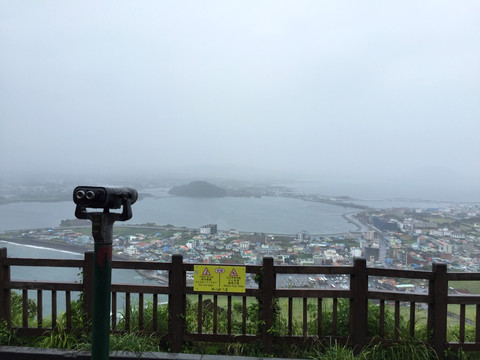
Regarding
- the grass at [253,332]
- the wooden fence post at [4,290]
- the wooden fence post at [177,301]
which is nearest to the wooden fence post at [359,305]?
the grass at [253,332]

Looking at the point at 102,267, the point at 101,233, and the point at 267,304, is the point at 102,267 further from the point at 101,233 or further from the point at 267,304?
the point at 267,304

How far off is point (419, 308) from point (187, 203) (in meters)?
10.9

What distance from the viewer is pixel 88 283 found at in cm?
462

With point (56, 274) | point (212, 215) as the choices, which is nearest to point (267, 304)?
point (56, 274)

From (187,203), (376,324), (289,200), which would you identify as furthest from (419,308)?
(289,200)

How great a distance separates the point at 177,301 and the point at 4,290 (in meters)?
2.60

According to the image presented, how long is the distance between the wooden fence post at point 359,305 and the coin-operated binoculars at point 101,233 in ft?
10.5

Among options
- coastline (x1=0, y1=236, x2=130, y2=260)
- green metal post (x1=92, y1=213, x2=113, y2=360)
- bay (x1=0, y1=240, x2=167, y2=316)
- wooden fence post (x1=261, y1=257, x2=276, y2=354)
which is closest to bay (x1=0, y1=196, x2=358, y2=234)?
coastline (x1=0, y1=236, x2=130, y2=260)

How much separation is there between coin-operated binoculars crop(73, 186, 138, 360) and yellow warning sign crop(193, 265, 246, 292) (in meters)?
1.74

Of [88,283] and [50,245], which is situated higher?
[88,283]

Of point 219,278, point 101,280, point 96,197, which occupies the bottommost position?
point 219,278

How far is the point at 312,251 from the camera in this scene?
25.8 ft

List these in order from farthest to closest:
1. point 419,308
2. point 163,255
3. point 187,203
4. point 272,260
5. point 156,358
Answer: point 187,203, point 163,255, point 419,308, point 272,260, point 156,358

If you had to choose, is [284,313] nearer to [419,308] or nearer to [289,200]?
[419,308]
